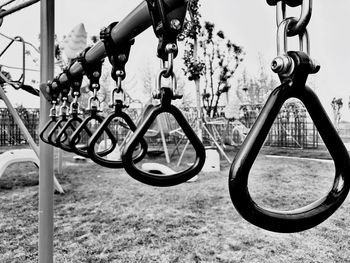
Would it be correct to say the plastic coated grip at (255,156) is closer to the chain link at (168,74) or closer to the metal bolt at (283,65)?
the metal bolt at (283,65)

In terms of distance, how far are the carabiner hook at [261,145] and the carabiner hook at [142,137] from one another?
0.55ft

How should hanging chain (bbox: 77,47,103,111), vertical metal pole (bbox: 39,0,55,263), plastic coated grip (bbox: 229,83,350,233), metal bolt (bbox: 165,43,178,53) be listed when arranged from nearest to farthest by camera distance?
plastic coated grip (bbox: 229,83,350,233), metal bolt (bbox: 165,43,178,53), hanging chain (bbox: 77,47,103,111), vertical metal pole (bbox: 39,0,55,263)

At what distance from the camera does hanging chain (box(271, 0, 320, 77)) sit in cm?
25

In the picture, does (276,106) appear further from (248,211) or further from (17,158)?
(17,158)

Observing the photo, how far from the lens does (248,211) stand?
0.84 ft

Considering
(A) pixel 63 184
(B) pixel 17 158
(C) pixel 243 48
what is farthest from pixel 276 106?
(C) pixel 243 48

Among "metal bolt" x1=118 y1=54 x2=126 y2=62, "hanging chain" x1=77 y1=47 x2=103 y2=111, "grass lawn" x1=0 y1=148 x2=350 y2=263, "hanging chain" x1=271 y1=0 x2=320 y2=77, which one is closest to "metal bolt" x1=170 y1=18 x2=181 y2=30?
"hanging chain" x1=271 y1=0 x2=320 y2=77

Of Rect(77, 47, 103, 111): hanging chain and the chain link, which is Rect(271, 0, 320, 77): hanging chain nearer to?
the chain link

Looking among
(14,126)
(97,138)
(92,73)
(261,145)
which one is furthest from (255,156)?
(14,126)

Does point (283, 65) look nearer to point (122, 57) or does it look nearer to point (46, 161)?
point (122, 57)

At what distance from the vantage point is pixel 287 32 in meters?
0.27

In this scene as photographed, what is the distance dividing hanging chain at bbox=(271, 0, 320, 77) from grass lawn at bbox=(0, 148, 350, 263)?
1.23 metres

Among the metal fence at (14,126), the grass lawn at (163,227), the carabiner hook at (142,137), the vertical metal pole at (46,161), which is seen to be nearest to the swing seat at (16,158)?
the grass lawn at (163,227)

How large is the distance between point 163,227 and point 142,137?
1452 mm
